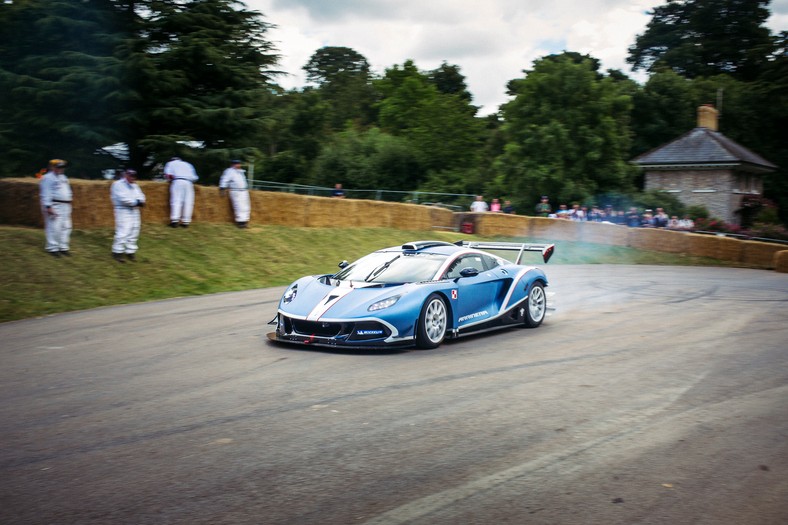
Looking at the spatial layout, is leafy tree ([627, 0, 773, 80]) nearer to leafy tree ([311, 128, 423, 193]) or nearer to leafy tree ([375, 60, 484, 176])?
leafy tree ([375, 60, 484, 176])

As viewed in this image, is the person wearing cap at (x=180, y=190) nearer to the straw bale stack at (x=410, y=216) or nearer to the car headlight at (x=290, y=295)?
the straw bale stack at (x=410, y=216)

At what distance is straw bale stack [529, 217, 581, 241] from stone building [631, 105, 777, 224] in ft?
77.3

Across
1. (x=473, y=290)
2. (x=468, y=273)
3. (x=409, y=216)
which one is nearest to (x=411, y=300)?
(x=468, y=273)

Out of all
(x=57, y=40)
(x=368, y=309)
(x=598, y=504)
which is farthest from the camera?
(x=57, y=40)

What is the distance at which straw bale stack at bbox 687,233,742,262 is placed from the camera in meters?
28.2

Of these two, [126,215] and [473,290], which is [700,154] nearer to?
[126,215]

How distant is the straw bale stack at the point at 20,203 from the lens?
57.1 feet

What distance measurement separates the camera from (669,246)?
2911 cm

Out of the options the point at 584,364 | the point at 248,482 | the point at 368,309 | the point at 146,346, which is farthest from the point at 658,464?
the point at 146,346

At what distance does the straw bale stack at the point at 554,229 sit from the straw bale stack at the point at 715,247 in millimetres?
4108

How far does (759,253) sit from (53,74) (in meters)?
24.1

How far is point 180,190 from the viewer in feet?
65.3

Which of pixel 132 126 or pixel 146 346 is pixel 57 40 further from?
pixel 146 346

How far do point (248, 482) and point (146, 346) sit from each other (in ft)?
18.4
